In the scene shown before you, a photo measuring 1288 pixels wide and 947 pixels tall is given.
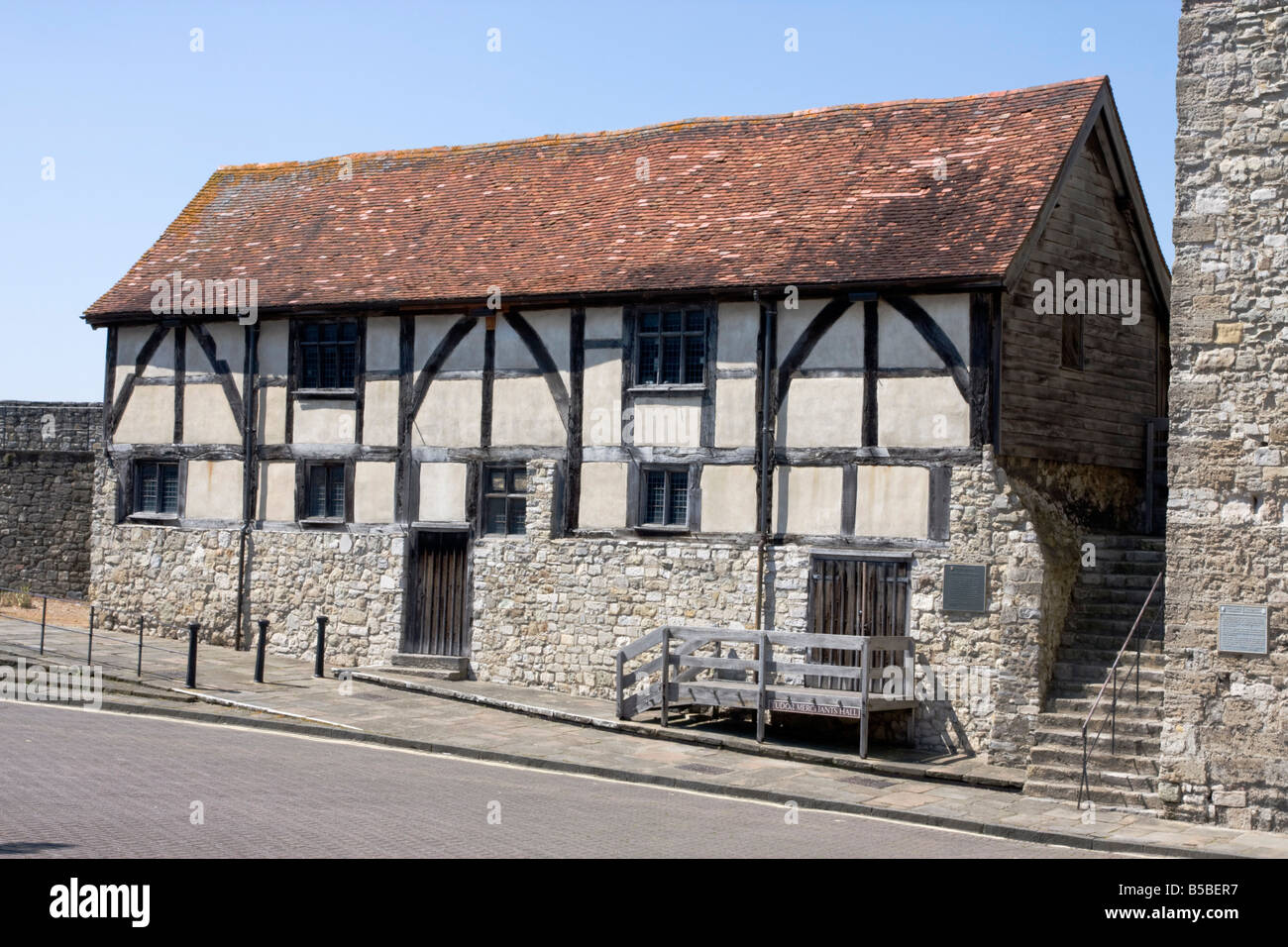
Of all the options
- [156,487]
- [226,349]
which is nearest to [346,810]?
[226,349]

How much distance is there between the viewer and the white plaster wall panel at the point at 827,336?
1794 cm

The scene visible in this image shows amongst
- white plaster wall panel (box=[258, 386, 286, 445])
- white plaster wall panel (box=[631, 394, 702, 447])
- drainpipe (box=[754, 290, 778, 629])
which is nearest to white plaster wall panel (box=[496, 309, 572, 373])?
white plaster wall panel (box=[631, 394, 702, 447])

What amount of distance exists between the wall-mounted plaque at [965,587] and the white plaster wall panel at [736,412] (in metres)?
3.23

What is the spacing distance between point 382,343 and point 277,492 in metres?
3.06

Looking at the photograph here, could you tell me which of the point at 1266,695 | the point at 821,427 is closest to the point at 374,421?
the point at 821,427

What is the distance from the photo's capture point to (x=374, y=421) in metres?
21.7

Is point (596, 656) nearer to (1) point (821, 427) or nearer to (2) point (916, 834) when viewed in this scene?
(1) point (821, 427)

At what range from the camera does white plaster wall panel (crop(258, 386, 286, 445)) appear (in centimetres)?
2244

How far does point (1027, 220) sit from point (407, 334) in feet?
30.3

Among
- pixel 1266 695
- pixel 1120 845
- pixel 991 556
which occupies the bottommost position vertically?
pixel 1120 845

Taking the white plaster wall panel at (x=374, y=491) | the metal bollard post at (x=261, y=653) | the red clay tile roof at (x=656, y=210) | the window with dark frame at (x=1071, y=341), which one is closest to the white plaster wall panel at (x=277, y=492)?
the white plaster wall panel at (x=374, y=491)

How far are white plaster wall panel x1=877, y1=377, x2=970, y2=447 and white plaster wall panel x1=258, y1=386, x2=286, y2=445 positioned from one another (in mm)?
9793

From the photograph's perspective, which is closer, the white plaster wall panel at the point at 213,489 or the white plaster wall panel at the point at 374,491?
the white plaster wall panel at the point at 374,491

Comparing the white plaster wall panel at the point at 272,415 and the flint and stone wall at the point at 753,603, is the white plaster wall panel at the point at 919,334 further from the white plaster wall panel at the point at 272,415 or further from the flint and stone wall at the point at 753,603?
the white plaster wall panel at the point at 272,415
